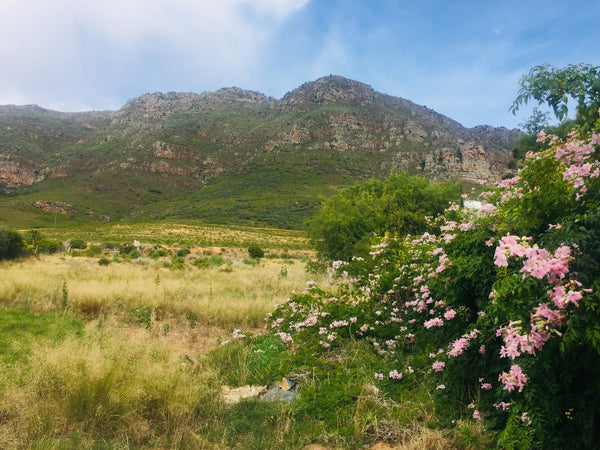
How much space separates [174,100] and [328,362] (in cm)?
20308

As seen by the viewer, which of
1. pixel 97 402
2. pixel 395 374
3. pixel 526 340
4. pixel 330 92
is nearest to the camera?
pixel 526 340

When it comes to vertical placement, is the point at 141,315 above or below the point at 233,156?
below

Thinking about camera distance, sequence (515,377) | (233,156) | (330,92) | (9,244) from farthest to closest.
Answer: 1. (330,92)
2. (233,156)
3. (9,244)
4. (515,377)

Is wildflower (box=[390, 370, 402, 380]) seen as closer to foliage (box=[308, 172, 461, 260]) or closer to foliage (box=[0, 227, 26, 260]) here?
foliage (box=[308, 172, 461, 260])

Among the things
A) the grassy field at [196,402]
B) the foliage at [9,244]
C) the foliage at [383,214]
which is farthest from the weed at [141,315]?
the foliage at [9,244]

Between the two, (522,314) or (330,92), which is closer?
(522,314)

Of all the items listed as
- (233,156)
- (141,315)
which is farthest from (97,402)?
(233,156)

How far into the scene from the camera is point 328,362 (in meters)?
6.06

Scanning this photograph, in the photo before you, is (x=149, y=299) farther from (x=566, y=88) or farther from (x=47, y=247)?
(x=47, y=247)

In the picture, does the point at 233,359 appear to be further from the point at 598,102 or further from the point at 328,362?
the point at 598,102

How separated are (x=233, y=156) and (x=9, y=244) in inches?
4248

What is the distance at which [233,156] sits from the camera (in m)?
123

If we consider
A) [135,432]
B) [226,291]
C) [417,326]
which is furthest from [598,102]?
[226,291]

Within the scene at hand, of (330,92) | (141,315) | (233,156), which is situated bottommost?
(141,315)
